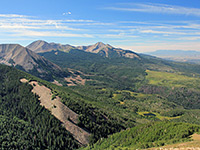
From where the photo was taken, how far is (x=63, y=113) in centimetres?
12762

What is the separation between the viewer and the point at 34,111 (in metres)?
134

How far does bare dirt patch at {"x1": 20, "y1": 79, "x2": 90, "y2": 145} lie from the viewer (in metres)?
115

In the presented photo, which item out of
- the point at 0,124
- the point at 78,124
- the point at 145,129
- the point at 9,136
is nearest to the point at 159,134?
the point at 145,129

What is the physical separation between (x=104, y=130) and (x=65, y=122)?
33526mm

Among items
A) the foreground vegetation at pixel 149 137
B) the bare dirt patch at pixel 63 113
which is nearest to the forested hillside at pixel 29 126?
the bare dirt patch at pixel 63 113

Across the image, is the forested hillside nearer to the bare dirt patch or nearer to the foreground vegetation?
the bare dirt patch

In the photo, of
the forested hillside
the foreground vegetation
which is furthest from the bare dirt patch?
the foreground vegetation

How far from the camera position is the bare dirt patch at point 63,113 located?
377ft

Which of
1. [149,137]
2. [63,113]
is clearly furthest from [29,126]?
[149,137]

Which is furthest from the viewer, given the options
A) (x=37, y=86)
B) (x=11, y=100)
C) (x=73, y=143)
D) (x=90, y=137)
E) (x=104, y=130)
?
(x=37, y=86)

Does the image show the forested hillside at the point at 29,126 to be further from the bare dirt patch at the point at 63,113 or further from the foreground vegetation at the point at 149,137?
the foreground vegetation at the point at 149,137

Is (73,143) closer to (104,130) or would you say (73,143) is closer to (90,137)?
(90,137)

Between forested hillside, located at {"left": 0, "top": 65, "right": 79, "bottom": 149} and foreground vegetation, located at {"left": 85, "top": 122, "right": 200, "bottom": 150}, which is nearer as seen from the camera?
foreground vegetation, located at {"left": 85, "top": 122, "right": 200, "bottom": 150}

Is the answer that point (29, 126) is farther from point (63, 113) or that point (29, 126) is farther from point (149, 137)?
point (149, 137)
